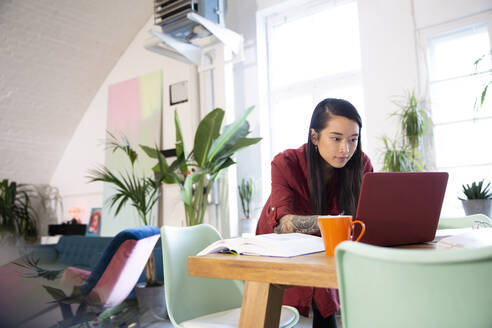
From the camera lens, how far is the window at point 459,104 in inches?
136

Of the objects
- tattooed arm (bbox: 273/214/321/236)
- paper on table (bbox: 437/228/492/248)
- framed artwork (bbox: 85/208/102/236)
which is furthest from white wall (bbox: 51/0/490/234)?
paper on table (bbox: 437/228/492/248)

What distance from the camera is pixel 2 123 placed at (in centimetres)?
542

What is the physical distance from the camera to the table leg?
3.35 feet

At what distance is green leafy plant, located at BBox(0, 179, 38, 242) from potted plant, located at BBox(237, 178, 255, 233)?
10.8 ft

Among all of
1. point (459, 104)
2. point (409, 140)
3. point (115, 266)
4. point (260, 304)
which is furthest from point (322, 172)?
point (459, 104)

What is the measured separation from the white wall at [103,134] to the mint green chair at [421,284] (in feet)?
13.6

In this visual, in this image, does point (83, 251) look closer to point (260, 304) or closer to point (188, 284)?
point (188, 284)

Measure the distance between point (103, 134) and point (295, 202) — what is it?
15.7ft

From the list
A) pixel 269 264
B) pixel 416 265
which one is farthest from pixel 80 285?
pixel 416 265

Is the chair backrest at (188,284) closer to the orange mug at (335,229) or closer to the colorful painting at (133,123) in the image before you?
the orange mug at (335,229)

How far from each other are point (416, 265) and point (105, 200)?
535 centimetres

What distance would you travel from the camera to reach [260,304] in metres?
1.03

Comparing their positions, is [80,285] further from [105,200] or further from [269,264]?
[105,200]

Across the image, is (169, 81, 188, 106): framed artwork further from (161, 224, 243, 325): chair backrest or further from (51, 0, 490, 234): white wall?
(161, 224, 243, 325): chair backrest
